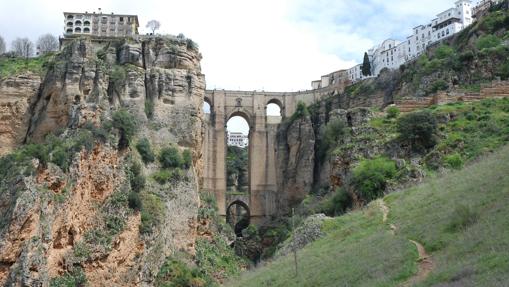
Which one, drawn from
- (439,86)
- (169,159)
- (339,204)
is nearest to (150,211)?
(169,159)

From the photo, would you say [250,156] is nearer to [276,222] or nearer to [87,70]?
[276,222]

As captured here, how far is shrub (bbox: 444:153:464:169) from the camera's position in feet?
120

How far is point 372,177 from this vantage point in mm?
38062

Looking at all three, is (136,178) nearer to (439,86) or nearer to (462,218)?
(439,86)

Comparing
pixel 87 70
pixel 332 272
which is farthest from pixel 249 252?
pixel 332 272

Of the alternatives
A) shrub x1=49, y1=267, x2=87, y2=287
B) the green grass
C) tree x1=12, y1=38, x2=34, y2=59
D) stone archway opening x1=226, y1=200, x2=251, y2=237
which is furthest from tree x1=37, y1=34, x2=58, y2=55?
shrub x1=49, y1=267, x2=87, y2=287

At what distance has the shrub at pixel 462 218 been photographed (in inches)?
880

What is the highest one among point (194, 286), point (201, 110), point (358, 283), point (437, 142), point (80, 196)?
point (201, 110)

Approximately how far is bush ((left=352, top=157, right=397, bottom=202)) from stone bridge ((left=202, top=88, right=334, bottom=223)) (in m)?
33.2

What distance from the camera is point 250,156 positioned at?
76500mm

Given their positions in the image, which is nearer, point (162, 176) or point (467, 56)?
point (162, 176)

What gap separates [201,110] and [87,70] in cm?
1042

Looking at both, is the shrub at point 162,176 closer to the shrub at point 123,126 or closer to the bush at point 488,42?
the shrub at point 123,126

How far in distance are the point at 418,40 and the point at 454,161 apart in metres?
65.4
